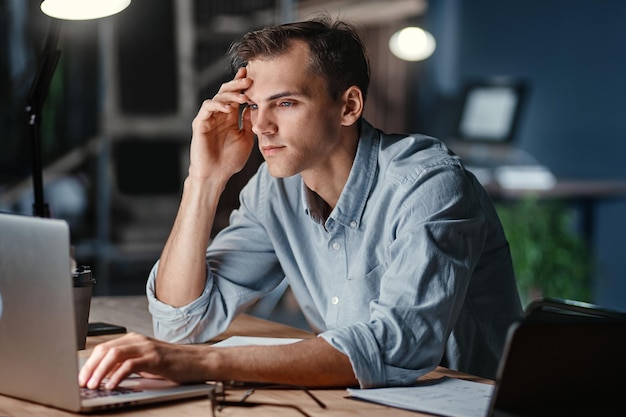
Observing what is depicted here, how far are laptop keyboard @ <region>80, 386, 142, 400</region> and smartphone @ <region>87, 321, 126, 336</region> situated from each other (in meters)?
0.54

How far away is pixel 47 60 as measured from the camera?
2.00m

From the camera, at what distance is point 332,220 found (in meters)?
1.88

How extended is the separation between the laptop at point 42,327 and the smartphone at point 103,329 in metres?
0.50

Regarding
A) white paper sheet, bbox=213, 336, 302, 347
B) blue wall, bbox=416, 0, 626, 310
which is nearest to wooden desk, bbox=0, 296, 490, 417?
white paper sheet, bbox=213, 336, 302, 347

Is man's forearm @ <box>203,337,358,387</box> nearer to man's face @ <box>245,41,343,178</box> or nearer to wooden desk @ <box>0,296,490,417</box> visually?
wooden desk @ <box>0,296,490,417</box>

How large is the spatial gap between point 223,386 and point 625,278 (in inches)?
224

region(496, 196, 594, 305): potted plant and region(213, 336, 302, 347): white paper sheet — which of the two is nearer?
region(213, 336, 302, 347): white paper sheet

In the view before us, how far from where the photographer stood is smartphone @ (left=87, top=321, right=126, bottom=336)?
190 cm

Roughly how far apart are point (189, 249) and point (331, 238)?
0.30m

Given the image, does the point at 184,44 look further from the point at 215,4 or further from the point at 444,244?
the point at 444,244

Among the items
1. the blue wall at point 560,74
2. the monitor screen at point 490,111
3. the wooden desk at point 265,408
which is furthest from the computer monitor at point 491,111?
the wooden desk at point 265,408

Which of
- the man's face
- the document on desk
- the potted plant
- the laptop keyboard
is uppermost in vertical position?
the man's face

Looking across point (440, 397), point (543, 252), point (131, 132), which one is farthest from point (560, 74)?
point (440, 397)

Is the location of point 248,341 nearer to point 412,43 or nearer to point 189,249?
point 189,249
